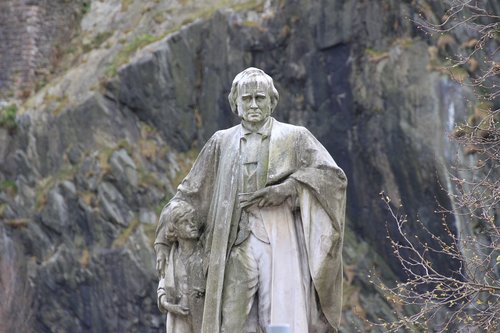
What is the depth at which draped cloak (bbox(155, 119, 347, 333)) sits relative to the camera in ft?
35.4

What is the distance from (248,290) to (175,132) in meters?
26.9

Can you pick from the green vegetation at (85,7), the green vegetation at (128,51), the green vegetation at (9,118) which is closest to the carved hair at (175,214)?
the green vegetation at (128,51)

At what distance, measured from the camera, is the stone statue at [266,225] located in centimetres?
1077

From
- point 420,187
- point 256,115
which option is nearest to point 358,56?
point 420,187

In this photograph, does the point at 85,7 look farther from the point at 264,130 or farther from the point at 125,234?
the point at 264,130

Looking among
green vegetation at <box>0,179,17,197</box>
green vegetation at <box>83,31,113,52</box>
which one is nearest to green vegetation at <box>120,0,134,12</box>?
green vegetation at <box>83,31,113,52</box>

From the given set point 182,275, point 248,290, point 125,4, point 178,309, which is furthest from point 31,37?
point 248,290

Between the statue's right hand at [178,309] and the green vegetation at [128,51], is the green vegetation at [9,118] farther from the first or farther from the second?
the statue's right hand at [178,309]

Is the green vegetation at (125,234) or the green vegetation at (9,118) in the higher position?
the green vegetation at (9,118)

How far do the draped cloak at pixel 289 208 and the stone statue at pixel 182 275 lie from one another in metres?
0.10

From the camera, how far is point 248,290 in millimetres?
10836

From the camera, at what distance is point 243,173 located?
11.1m

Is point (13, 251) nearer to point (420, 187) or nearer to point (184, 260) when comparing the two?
point (420, 187)

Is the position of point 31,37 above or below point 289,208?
above
